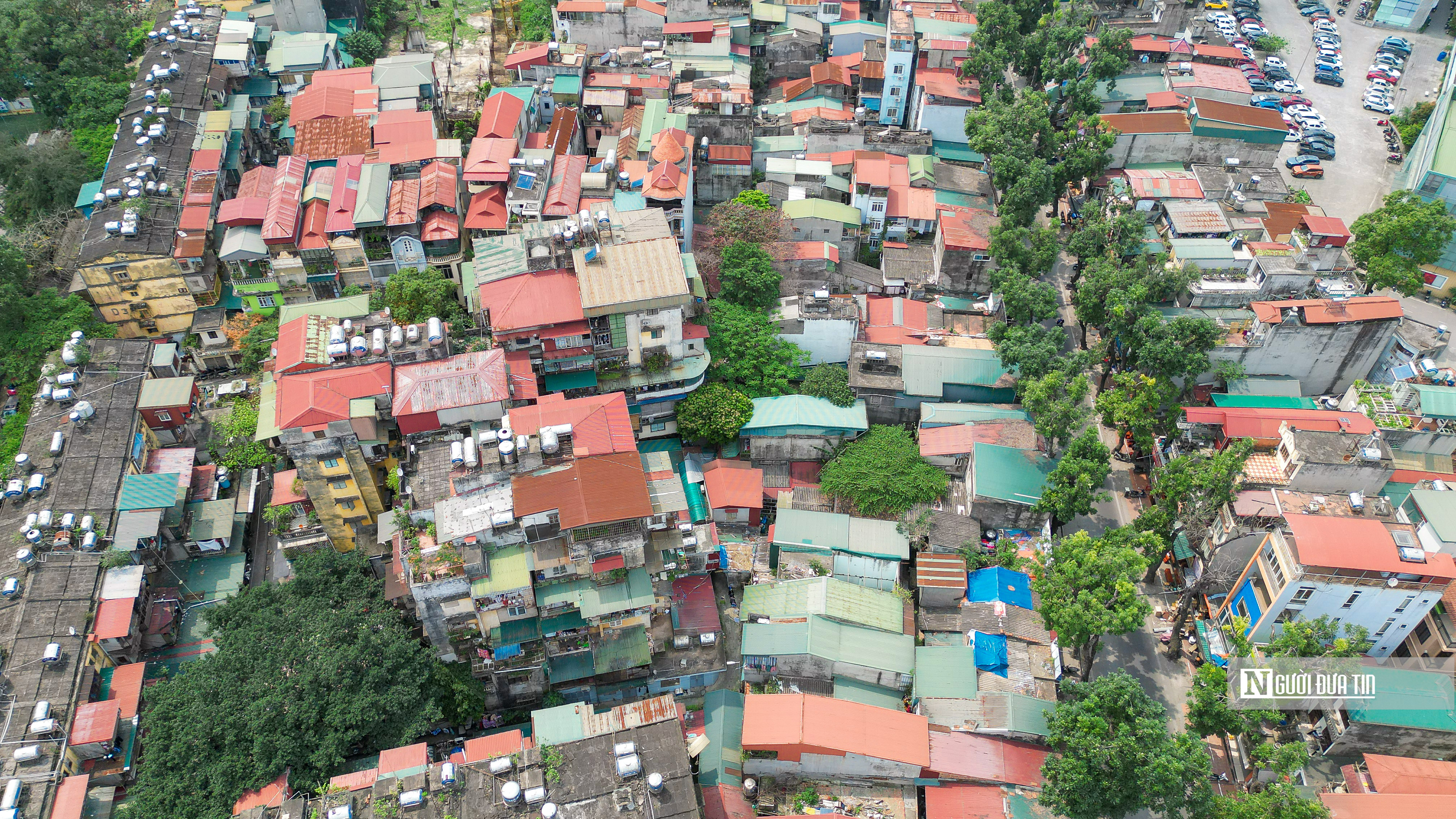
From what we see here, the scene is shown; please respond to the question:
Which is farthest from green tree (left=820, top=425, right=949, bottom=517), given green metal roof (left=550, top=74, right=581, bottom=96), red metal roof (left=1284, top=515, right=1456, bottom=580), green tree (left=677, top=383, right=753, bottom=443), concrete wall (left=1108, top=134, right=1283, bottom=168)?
green metal roof (left=550, top=74, right=581, bottom=96)

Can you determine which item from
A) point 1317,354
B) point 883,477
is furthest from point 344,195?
point 1317,354

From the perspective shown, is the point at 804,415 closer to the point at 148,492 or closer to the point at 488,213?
the point at 488,213

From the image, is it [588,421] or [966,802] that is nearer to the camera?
[966,802]

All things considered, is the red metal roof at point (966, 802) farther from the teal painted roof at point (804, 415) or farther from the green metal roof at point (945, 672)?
the teal painted roof at point (804, 415)

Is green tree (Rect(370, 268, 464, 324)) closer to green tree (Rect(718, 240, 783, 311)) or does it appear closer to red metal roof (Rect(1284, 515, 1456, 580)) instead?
green tree (Rect(718, 240, 783, 311))

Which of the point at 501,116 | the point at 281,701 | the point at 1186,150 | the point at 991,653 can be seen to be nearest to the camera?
the point at 281,701

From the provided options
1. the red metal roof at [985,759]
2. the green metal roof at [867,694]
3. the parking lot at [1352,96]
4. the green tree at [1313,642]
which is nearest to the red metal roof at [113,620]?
the green metal roof at [867,694]
